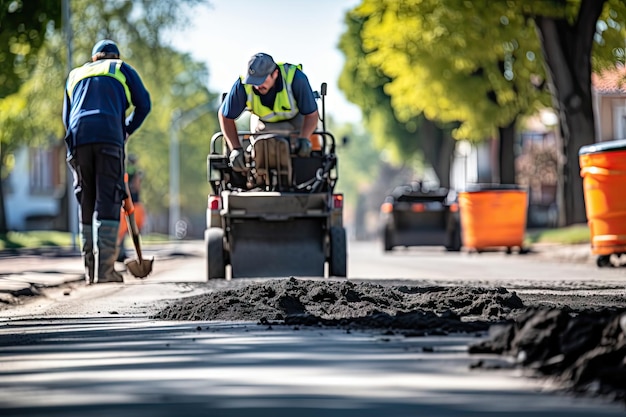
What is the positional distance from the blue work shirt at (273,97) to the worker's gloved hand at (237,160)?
396 millimetres

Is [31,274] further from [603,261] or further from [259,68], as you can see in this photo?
[603,261]

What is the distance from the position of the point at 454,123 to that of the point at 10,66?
27.1m

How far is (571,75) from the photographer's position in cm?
3044

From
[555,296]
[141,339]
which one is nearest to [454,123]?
[555,296]

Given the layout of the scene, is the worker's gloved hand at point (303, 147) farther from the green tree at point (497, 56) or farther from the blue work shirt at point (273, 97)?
the green tree at point (497, 56)

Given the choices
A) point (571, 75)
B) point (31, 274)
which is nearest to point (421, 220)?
point (571, 75)

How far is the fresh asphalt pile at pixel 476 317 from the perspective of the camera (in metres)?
6.00

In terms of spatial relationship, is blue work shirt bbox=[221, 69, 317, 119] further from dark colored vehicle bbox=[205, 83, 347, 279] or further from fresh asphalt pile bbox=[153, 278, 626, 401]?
Result: fresh asphalt pile bbox=[153, 278, 626, 401]

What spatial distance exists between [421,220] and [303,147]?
1570 cm

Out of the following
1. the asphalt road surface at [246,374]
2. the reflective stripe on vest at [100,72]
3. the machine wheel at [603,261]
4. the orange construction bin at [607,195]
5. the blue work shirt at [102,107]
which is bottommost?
the asphalt road surface at [246,374]

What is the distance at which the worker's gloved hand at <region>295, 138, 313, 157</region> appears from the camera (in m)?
14.8

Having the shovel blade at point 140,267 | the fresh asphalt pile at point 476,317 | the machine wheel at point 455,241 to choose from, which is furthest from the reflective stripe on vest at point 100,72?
the machine wheel at point 455,241

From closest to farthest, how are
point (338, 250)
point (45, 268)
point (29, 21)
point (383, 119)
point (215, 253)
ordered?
point (338, 250) → point (215, 253) → point (45, 268) → point (29, 21) → point (383, 119)

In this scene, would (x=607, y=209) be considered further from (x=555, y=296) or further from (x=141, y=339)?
(x=141, y=339)
